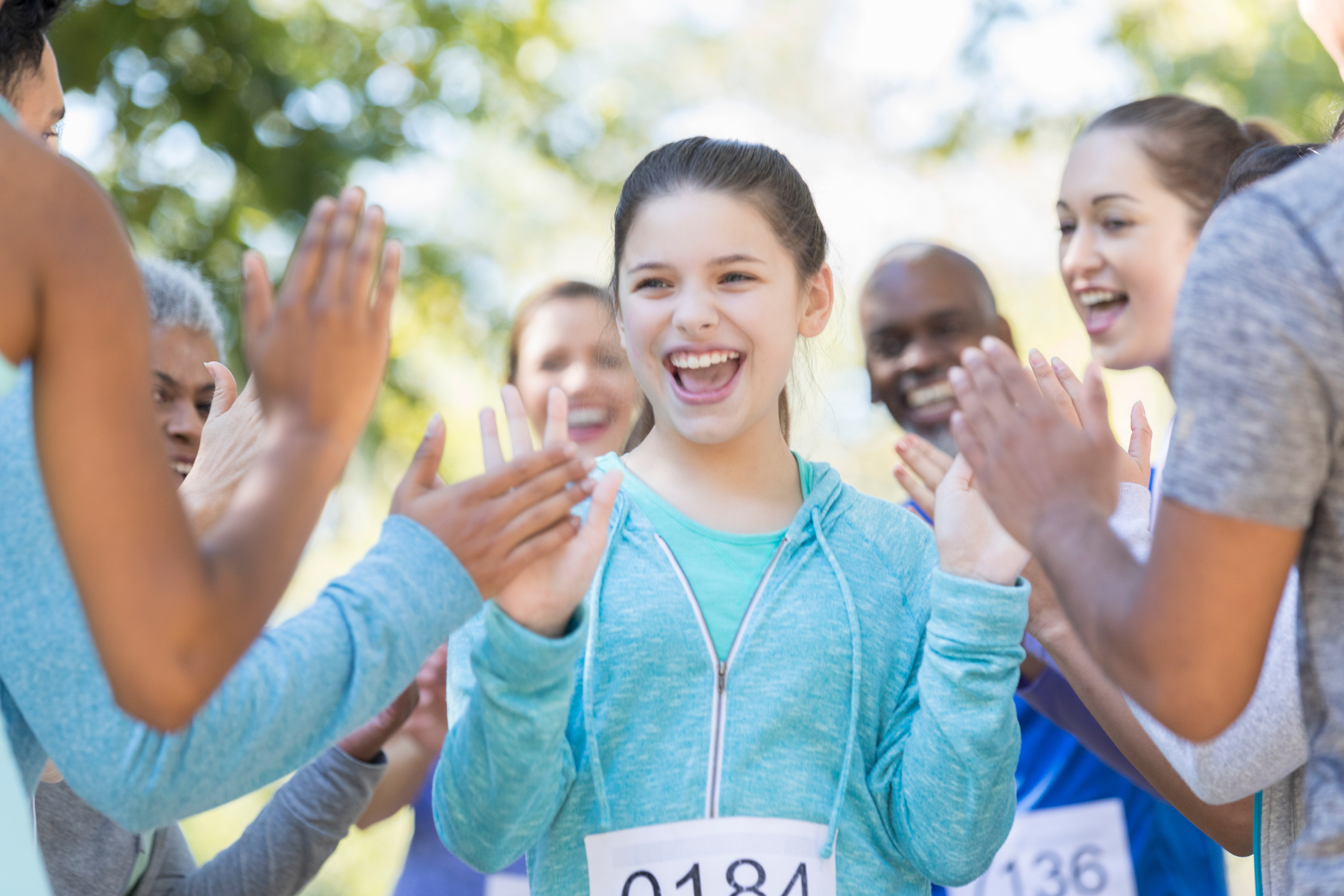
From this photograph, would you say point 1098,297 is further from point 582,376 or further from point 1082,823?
point 582,376

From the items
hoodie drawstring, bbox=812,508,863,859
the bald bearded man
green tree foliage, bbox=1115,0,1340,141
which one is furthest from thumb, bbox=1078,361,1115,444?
green tree foliage, bbox=1115,0,1340,141

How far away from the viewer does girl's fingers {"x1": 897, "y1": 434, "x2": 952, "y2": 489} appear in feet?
6.90

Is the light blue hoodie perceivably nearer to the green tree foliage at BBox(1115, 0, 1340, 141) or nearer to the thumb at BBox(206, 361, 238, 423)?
the thumb at BBox(206, 361, 238, 423)

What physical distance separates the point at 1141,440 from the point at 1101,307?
926 millimetres

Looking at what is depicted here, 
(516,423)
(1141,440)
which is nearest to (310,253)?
(516,423)

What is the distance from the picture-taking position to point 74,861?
7.07 feet

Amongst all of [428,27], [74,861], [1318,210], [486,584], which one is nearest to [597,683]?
[486,584]

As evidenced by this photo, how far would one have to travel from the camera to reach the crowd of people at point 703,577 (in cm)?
127

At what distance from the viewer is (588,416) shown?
3.85 metres

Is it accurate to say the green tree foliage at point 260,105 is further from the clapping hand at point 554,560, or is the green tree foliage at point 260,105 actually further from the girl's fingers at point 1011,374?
the girl's fingers at point 1011,374

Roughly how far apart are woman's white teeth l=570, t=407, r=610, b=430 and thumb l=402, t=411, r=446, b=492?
213cm

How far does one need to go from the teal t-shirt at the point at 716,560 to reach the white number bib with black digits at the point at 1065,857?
1.17 meters

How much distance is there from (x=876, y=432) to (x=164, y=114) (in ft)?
31.3

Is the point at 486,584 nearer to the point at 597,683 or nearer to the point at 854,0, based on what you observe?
the point at 597,683
